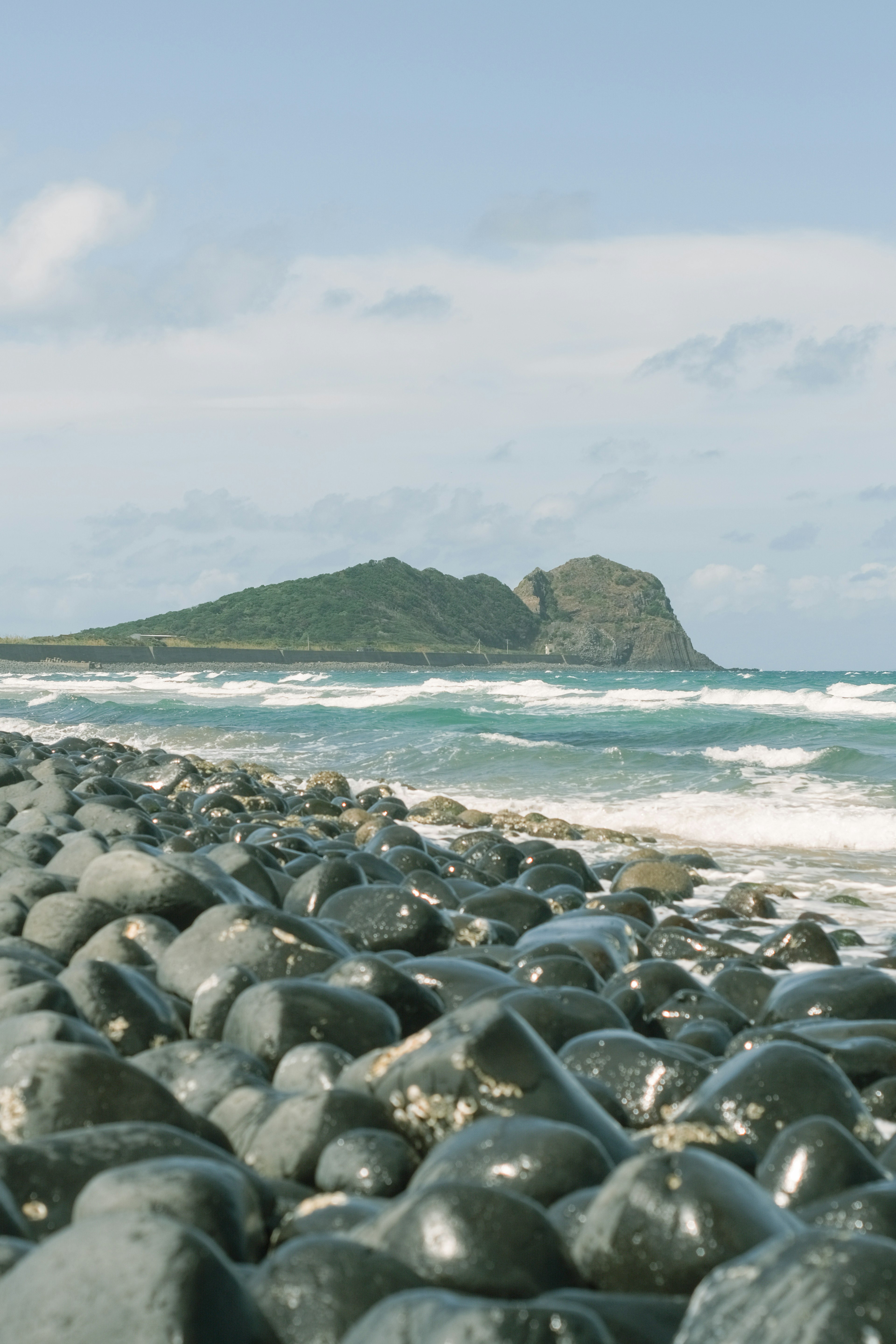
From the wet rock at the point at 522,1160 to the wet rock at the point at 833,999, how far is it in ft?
6.52

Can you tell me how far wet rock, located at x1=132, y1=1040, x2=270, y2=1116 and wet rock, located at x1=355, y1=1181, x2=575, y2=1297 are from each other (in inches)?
38.5

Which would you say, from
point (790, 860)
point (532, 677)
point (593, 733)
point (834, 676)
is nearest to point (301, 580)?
point (532, 677)

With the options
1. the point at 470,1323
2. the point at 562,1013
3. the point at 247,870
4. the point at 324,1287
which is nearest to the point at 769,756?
the point at 247,870

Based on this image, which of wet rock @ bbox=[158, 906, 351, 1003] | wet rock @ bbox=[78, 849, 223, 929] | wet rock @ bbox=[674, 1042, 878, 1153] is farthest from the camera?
wet rock @ bbox=[78, 849, 223, 929]

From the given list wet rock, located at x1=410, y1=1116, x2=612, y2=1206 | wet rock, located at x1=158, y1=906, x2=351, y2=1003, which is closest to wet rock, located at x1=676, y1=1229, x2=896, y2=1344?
wet rock, located at x1=410, y1=1116, x2=612, y2=1206

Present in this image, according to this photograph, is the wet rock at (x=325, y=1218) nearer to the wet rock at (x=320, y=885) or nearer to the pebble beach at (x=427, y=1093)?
the pebble beach at (x=427, y=1093)

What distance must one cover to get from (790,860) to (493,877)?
10.9ft

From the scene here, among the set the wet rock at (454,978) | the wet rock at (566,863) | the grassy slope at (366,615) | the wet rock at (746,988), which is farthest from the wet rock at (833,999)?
the grassy slope at (366,615)

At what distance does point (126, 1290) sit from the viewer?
4.93 feet

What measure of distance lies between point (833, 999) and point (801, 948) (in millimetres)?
1216

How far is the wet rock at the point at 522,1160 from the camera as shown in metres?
2.10

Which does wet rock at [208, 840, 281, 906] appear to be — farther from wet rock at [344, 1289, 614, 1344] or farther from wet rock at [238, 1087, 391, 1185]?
wet rock at [344, 1289, 614, 1344]

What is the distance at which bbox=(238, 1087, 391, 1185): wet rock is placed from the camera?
7.95 feet

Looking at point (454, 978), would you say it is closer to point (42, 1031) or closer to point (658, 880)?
point (42, 1031)
